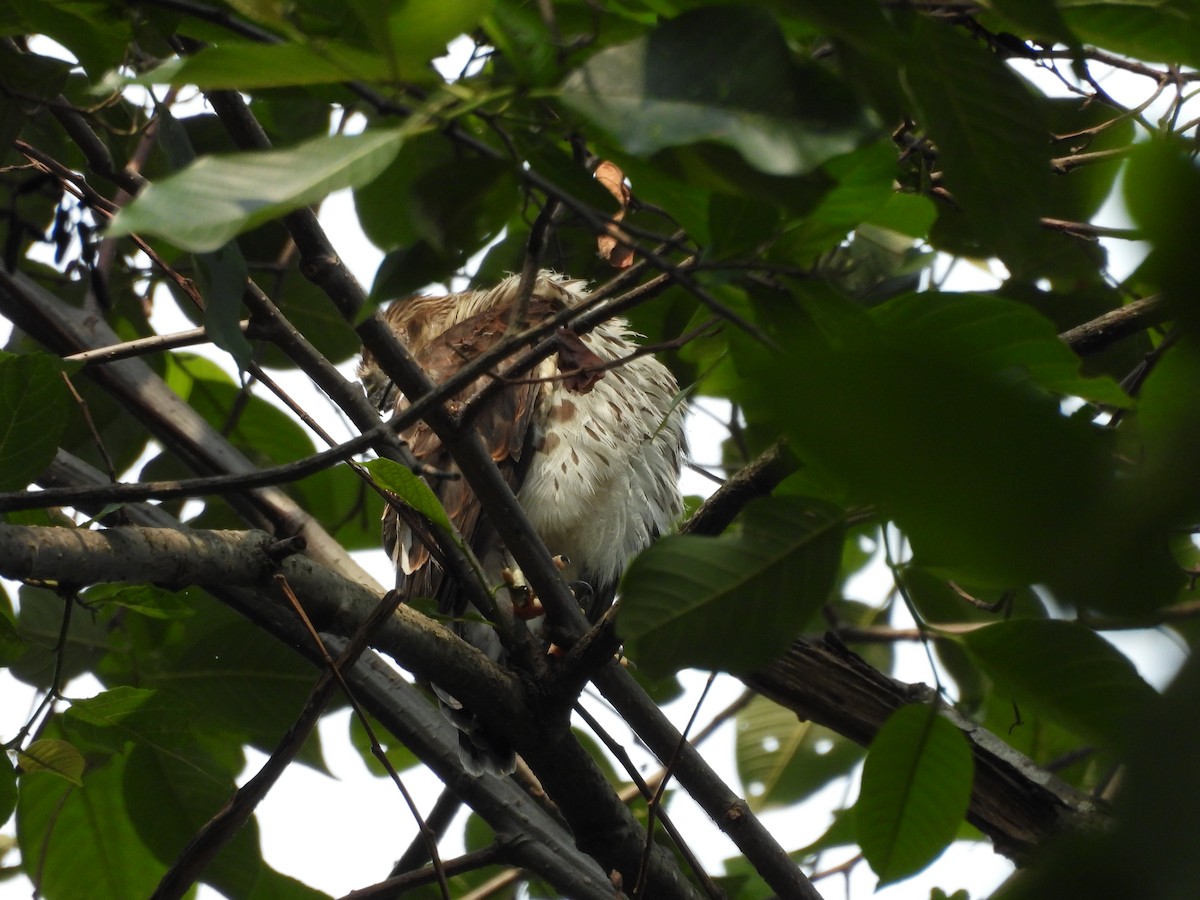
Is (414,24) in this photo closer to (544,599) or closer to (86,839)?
(544,599)

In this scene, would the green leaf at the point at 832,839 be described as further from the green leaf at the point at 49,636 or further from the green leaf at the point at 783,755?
the green leaf at the point at 49,636

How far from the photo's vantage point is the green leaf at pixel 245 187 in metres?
0.78

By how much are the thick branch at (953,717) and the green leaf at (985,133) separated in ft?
5.13

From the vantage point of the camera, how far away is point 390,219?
1.19m

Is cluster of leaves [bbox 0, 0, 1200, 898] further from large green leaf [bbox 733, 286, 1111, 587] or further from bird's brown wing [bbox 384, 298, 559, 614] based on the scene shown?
bird's brown wing [bbox 384, 298, 559, 614]

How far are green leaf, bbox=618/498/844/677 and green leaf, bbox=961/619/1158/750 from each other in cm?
27

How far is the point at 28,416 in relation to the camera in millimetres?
1793

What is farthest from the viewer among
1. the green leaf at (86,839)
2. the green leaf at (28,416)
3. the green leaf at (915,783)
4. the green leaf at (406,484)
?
the green leaf at (86,839)

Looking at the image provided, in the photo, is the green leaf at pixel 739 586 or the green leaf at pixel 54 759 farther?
the green leaf at pixel 54 759

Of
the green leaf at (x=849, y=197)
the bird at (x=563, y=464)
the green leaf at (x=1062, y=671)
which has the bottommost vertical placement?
the green leaf at (x=1062, y=671)

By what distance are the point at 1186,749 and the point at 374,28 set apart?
70 centimetres

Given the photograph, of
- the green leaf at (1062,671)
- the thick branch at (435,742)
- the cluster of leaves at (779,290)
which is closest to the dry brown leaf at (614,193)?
the cluster of leaves at (779,290)

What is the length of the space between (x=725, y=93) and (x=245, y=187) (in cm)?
37

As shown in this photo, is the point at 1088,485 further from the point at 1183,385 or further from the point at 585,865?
the point at 585,865
